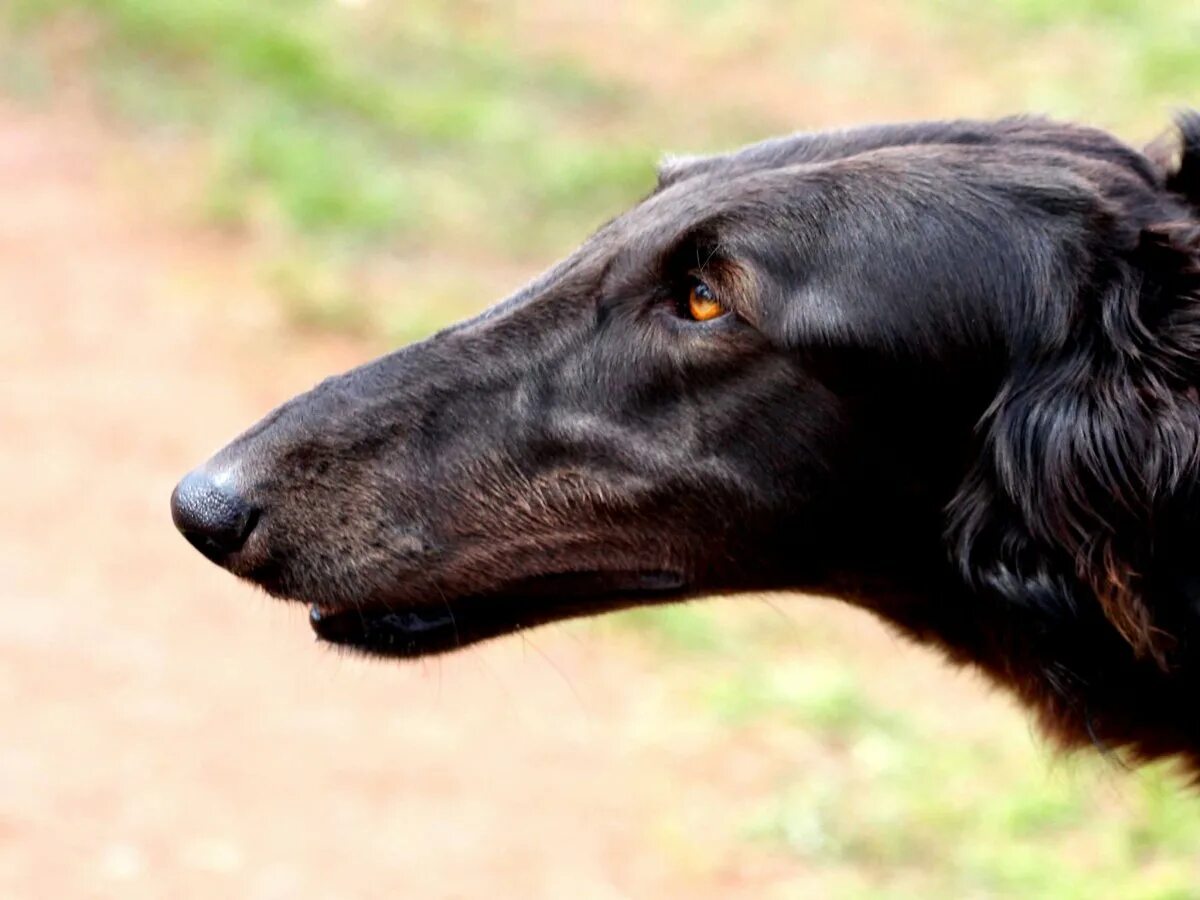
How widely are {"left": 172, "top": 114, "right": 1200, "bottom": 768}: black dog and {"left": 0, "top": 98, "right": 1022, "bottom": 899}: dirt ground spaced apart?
84.4 inches

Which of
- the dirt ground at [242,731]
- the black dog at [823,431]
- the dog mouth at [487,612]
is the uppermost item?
the black dog at [823,431]

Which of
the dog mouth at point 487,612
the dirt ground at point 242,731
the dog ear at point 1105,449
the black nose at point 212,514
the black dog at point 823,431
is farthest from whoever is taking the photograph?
the dirt ground at point 242,731

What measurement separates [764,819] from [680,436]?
2.51m

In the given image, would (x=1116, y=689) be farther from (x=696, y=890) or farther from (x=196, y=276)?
(x=196, y=276)

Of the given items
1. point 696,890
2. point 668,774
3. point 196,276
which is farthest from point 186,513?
point 196,276

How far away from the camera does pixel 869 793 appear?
18.4 feet

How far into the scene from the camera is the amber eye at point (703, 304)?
3.23 m

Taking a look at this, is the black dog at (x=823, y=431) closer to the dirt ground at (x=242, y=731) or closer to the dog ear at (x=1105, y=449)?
the dog ear at (x=1105, y=449)

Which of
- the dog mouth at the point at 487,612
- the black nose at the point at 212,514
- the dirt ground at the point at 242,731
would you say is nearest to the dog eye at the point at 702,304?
the dog mouth at the point at 487,612

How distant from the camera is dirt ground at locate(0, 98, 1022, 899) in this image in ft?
17.2

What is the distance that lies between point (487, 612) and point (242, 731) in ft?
9.26

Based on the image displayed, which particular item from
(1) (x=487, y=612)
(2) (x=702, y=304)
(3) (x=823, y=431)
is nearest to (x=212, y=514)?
(1) (x=487, y=612)

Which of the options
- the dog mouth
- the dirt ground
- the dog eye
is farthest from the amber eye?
the dirt ground

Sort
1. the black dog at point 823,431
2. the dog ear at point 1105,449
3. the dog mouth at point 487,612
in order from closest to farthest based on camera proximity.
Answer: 1. the dog ear at point 1105,449
2. the black dog at point 823,431
3. the dog mouth at point 487,612
